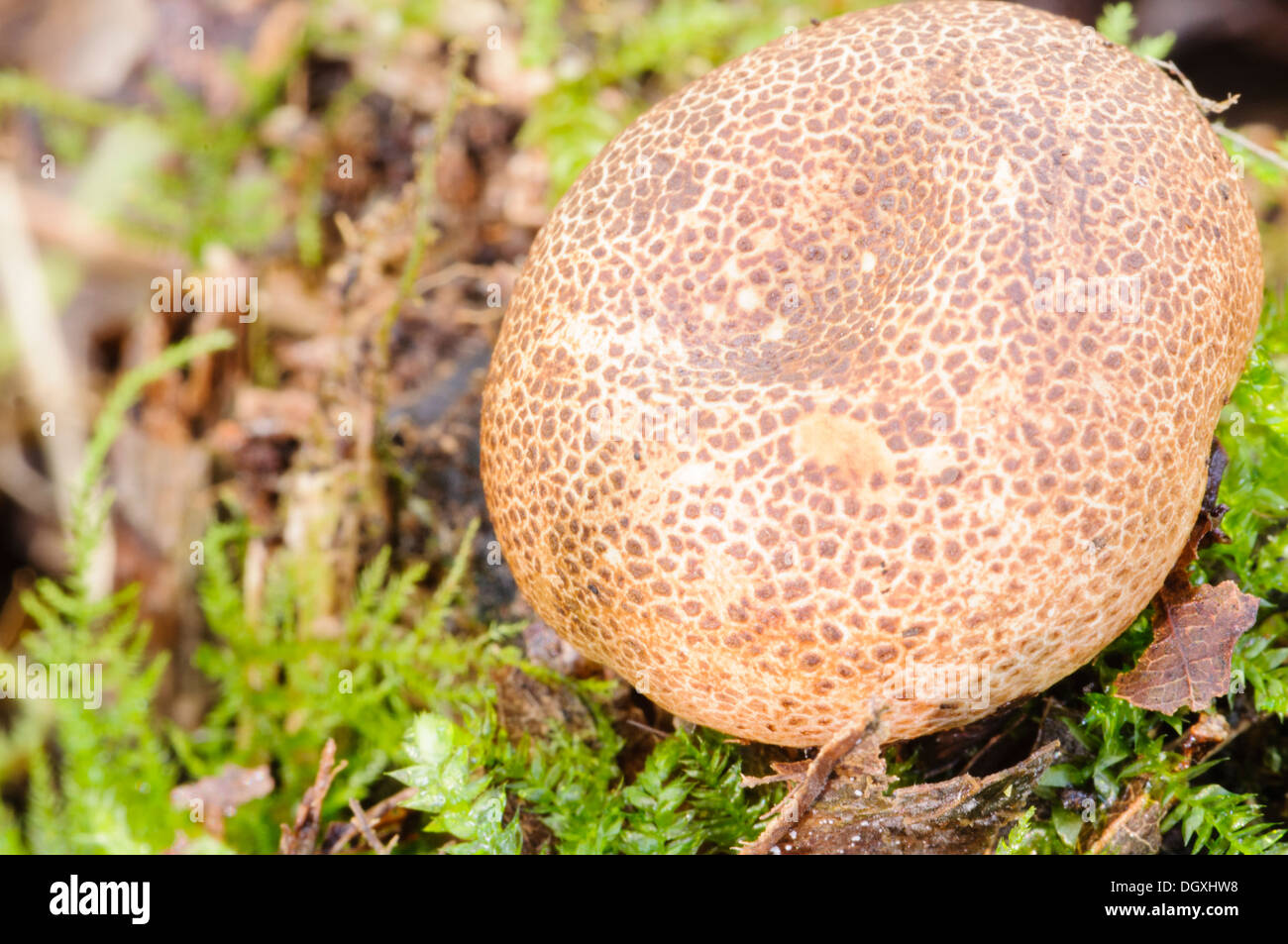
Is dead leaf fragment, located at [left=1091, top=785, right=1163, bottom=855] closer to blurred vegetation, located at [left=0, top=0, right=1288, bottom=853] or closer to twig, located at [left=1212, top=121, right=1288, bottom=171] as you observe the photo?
blurred vegetation, located at [left=0, top=0, right=1288, bottom=853]

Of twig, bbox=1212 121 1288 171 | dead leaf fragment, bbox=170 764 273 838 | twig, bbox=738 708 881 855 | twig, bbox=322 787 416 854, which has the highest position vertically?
twig, bbox=1212 121 1288 171

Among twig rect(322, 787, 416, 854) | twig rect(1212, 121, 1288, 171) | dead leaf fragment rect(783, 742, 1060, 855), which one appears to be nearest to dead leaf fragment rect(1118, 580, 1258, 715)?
dead leaf fragment rect(783, 742, 1060, 855)

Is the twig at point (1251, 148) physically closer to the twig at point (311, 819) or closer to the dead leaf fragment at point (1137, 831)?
the dead leaf fragment at point (1137, 831)

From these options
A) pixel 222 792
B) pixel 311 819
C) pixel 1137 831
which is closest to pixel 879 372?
pixel 1137 831
